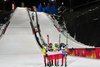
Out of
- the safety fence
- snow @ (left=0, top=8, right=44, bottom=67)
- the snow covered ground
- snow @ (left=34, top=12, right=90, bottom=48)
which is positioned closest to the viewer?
the snow covered ground

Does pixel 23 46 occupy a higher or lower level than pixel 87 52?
lower

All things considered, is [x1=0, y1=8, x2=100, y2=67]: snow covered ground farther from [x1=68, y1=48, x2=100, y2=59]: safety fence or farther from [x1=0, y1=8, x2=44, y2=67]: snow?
[x1=68, y1=48, x2=100, y2=59]: safety fence

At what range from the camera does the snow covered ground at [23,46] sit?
2011 centimetres

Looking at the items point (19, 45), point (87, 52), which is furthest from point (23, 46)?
point (87, 52)

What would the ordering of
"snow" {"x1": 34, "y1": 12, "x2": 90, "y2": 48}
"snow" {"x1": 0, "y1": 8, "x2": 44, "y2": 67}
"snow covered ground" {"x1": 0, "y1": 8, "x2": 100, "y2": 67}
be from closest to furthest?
"snow covered ground" {"x1": 0, "y1": 8, "x2": 100, "y2": 67} → "snow" {"x1": 0, "y1": 8, "x2": 44, "y2": 67} → "snow" {"x1": 34, "y1": 12, "x2": 90, "y2": 48}

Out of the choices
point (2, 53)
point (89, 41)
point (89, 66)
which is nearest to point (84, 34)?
point (89, 41)

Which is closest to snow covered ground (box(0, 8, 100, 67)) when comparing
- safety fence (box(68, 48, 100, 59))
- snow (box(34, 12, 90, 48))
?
snow (box(34, 12, 90, 48))

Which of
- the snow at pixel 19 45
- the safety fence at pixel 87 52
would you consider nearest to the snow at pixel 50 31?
the snow at pixel 19 45

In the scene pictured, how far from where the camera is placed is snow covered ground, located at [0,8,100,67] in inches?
792

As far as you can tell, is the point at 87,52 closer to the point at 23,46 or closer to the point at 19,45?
the point at 23,46

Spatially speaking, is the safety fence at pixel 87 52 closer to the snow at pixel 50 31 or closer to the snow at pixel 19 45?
the snow at pixel 19 45

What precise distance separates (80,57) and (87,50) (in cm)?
98

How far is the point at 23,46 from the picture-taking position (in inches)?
1177

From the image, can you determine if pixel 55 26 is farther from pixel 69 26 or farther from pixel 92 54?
pixel 92 54
